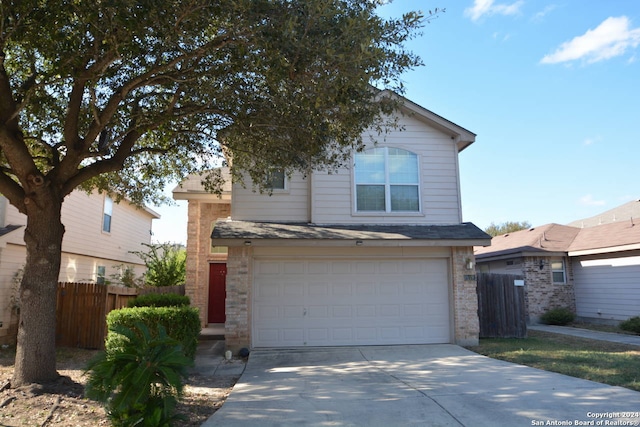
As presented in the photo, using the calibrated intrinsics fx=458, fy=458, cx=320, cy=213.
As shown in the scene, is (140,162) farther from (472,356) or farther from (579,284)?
(579,284)

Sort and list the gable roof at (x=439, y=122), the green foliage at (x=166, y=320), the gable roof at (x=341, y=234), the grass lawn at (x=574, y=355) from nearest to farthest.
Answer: the grass lawn at (x=574, y=355) → the green foliage at (x=166, y=320) → the gable roof at (x=341, y=234) → the gable roof at (x=439, y=122)

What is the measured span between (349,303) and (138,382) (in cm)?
740

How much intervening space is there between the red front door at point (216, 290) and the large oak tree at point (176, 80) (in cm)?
735

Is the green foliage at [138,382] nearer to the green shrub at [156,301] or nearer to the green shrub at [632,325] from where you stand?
the green shrub at [156,301]

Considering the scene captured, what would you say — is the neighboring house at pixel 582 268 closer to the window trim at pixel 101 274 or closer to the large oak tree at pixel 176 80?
the large oak tree at pixel 176 80

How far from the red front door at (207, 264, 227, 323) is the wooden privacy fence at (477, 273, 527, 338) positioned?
857 cm


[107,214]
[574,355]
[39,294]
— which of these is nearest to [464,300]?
[574,355]

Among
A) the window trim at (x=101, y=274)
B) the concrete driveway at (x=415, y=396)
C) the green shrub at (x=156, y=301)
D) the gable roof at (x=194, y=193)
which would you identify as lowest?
the concrete driveway at (x=415, y=396)

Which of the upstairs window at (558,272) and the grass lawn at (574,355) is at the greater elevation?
the upstairs window at (558,272)

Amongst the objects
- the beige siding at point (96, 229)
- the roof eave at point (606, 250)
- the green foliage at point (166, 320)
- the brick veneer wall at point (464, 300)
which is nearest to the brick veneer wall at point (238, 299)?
the green foliage at point (166, 320)

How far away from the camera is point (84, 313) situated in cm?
1204

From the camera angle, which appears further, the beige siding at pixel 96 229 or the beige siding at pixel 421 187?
the beige siding at pixel 96 229

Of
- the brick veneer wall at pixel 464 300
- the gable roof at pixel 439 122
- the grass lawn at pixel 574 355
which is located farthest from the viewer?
the gable roof at pixel 439 122

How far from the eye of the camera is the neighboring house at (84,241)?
40.4 ft
